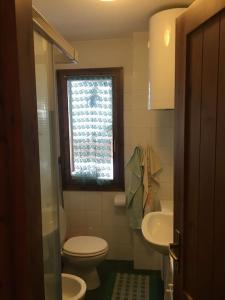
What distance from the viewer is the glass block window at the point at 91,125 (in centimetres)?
286

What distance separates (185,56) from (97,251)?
180 centimetres

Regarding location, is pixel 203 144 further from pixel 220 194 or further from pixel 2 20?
pixel 2 20

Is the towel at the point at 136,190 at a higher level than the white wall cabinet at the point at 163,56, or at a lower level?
lower

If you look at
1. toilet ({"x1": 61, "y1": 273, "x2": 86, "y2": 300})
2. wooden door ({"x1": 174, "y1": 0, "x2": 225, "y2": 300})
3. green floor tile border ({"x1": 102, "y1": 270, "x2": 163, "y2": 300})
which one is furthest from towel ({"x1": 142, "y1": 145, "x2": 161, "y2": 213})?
wooden door ({"x1": 174, "y1": 0, "x2": 225, "y2": 300})

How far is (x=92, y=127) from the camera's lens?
2898mm

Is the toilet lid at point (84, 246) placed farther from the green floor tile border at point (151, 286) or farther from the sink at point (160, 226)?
the sink at point (160, 226)

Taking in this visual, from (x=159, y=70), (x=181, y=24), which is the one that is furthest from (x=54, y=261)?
(x=159, y=70)

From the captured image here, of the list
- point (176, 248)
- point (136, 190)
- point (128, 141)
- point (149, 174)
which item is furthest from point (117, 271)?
point (176, 248)

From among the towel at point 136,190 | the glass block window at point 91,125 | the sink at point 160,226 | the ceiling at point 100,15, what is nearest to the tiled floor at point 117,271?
the towel at point 136,190

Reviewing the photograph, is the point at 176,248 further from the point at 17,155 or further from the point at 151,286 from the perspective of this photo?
the point at 151,286

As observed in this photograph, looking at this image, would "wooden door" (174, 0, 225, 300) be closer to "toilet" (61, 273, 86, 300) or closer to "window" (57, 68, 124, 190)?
"toilet" (61, 273, 86, 300)

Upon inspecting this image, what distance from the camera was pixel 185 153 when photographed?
47.2 inches

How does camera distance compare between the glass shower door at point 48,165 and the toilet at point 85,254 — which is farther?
the toilet at point 85,254

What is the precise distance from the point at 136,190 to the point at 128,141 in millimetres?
522
